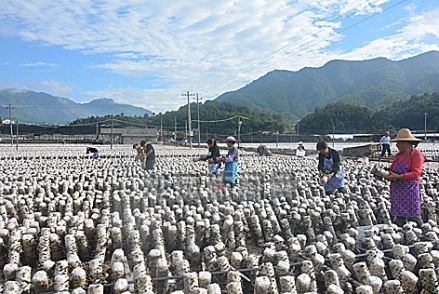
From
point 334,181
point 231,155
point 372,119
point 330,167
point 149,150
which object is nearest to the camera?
point 330,167

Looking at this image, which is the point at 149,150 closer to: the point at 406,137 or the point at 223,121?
the point at 406,137

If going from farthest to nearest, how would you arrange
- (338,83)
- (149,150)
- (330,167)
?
(338,83) → (149,150) → (330,167)

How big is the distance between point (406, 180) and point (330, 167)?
59.5 inches

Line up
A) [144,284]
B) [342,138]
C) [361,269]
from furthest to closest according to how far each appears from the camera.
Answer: [342,138] < [361,269] < [144,284]

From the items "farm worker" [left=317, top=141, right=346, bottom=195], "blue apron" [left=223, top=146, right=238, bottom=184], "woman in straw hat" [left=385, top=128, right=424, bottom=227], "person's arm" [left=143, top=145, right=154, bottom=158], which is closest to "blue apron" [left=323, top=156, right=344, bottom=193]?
"farm worker" [left=317, top=141, right=346, bottom=195]

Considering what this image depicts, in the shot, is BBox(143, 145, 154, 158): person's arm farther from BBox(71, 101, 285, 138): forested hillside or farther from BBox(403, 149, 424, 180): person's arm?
BBox(71, 101, 285, 138): forested hillside

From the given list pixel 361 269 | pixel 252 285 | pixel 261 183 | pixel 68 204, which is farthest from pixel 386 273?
pixel 261 183

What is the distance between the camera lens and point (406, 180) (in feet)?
13.1

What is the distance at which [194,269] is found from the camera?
3473 millimetres

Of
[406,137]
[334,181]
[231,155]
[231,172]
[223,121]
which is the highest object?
[223,121]

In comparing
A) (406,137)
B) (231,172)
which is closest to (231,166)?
(231,172)

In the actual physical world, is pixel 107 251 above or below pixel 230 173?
below

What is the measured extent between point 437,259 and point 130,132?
162 feet

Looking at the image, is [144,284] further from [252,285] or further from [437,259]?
[437,259]
